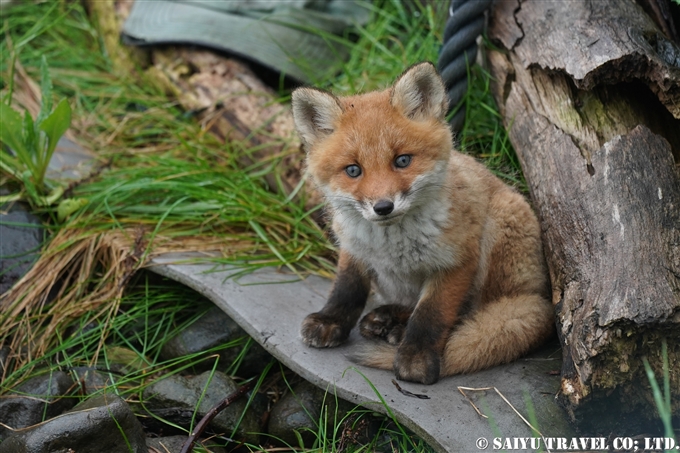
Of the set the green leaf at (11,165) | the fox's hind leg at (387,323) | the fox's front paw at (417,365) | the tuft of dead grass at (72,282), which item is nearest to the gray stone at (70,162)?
the green leaf at (11,165)

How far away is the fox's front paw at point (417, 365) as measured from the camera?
3.04 metres

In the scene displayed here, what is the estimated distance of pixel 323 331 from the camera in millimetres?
3398

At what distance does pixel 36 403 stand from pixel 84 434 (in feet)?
2.28

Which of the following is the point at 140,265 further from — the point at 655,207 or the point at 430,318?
the point at 655,207

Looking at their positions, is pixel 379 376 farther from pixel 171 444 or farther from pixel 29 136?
pixel 29 136

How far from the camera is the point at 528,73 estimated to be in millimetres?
3881

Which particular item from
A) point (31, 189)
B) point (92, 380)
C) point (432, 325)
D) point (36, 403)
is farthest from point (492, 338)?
point (31, 189)

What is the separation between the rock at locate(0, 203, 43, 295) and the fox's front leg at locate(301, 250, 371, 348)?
1992 mm

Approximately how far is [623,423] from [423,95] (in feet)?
5.54

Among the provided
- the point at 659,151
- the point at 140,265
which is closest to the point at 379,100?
the point at 659,151

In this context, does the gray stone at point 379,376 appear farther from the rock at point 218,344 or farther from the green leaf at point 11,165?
the green leaf at point 11,165

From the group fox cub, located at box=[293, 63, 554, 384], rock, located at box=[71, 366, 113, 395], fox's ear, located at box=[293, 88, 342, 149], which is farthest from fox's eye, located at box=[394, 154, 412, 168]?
rock, located at box=[71, 366, 113, 395]

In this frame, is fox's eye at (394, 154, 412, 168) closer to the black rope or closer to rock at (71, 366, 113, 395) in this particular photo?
the black rope

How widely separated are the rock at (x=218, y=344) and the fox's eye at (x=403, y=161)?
144 cm
